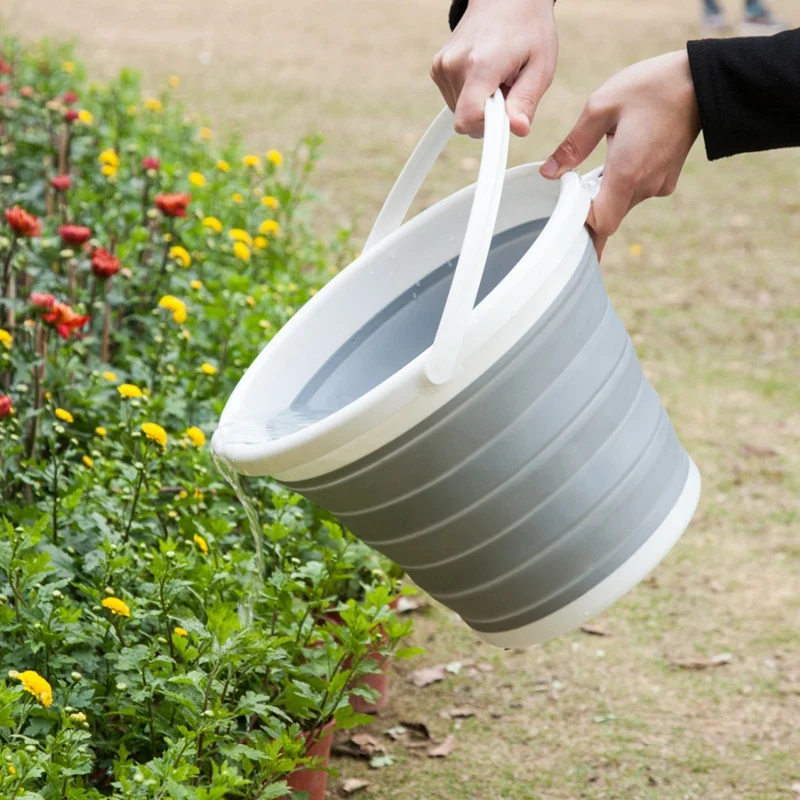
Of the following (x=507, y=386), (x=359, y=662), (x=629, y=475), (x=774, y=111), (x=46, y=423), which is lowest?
(x=359, y=662)

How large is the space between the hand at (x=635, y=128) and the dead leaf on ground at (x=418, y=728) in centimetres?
109

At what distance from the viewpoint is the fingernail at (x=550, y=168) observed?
173 centimetres

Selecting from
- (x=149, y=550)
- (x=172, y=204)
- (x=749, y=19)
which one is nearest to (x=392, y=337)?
(x=149, y=550)

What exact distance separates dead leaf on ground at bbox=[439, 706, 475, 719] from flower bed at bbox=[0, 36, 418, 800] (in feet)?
0.68

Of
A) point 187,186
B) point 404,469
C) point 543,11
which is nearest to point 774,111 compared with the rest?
point 543,11

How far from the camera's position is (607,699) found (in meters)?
2.47

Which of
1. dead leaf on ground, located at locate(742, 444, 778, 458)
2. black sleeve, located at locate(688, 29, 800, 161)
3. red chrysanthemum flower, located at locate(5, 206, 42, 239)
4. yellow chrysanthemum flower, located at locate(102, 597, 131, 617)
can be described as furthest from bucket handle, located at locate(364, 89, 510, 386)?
dead leaf on ground, located at locate(742, 444, 778, 458)

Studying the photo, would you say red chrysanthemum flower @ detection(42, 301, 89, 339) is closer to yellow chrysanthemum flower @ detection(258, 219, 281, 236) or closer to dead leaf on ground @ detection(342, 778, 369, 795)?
dead leaf on ground @ detection(342, 778, 369, 795)

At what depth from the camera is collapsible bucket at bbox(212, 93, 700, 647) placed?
1.42 m

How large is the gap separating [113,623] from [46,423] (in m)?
0.67

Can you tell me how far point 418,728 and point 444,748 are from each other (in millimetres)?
84

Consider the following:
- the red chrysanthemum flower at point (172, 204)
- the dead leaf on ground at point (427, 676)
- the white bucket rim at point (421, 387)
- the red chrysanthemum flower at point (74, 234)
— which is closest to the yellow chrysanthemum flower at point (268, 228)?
the red chrysanthemum flower at point (172, 204)

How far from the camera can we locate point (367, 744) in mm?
2283

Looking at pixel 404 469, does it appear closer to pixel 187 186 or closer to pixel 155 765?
pixel 155 765
